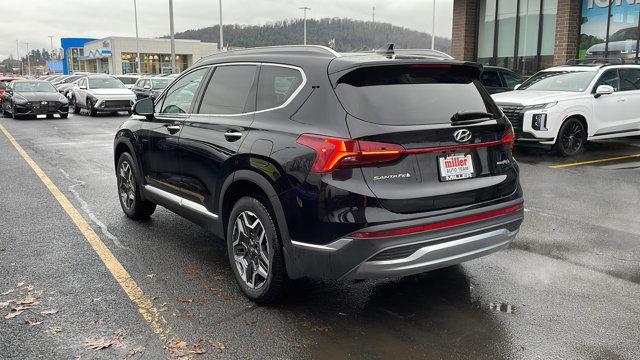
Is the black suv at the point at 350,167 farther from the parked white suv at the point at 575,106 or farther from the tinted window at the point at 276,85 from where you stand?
the parked white suv at the point at 575,106

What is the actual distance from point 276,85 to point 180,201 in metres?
1.62

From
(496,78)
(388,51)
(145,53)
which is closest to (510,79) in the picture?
(496,78)

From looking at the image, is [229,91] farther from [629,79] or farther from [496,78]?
[496,78]

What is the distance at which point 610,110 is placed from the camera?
1112 cm

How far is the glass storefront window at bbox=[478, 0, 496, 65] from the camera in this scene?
68.5 feet

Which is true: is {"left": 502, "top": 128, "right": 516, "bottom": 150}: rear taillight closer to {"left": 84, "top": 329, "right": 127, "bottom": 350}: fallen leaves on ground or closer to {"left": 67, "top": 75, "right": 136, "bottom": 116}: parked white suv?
{"left": 84, "top": 329, "right": 127, "bottom": 350}: fallen leaves on ground

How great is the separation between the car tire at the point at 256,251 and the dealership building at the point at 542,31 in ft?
52.8

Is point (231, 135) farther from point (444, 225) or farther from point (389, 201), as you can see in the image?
point (444, 225)

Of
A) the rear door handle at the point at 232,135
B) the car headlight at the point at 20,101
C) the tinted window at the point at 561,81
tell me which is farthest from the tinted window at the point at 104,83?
the rear door handle at the point at 232,135

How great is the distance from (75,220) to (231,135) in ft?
10.3

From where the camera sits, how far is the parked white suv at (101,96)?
22844 millimetres

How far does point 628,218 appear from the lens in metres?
6.41

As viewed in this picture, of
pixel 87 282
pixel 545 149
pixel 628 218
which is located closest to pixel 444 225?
Answer: pixel 87 282

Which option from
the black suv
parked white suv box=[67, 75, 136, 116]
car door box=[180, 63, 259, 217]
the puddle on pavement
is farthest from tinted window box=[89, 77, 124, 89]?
the puddle on pavement
